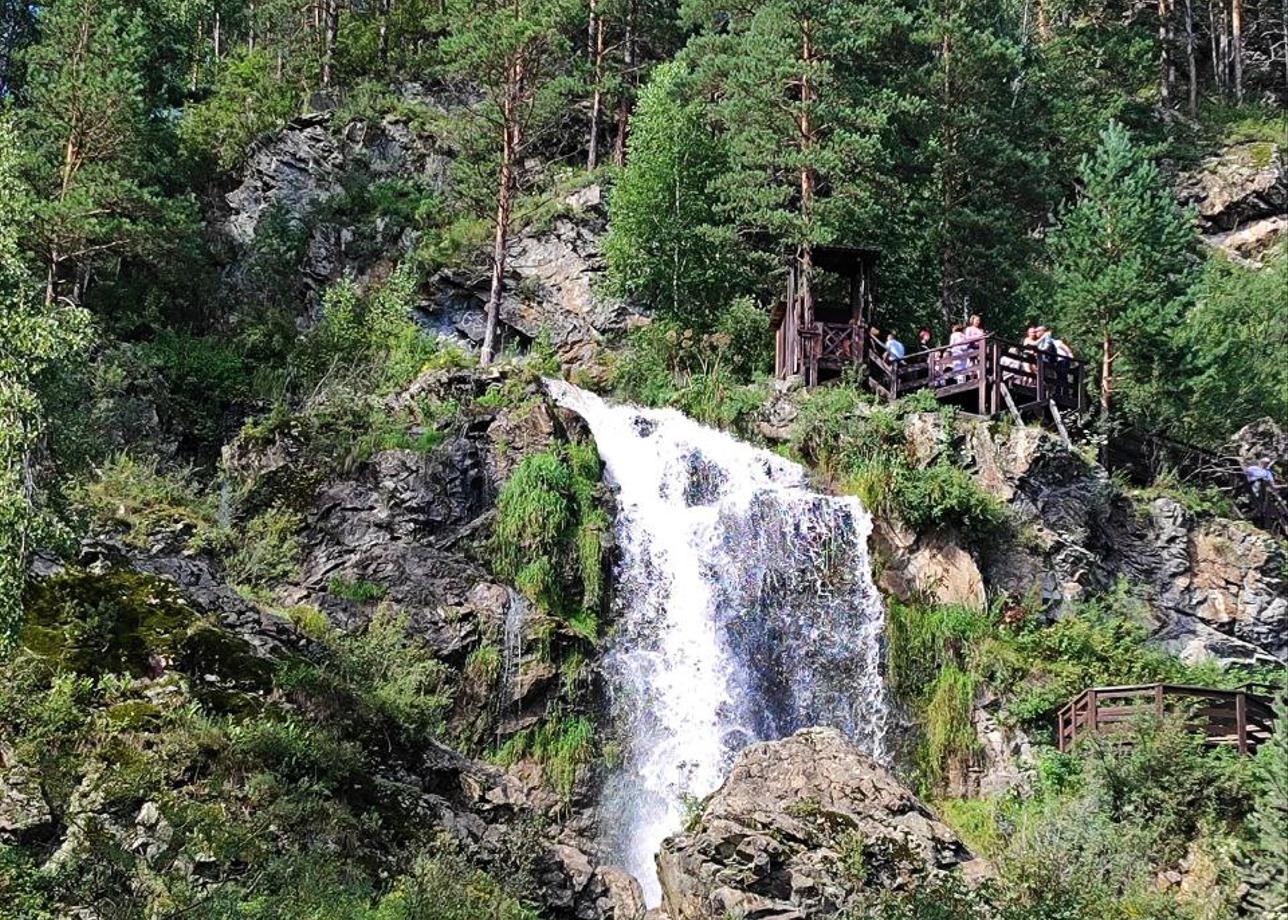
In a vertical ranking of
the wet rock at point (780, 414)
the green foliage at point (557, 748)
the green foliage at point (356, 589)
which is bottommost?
the green foliage at point (557, 748)

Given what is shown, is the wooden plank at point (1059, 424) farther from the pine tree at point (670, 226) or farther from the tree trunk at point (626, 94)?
the tree trunk at point (626, 94)

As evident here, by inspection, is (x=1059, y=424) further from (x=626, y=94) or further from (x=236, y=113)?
(x=236, y=113)

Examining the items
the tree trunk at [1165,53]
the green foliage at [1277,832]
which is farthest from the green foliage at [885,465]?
the tree trunk at [1165,53]

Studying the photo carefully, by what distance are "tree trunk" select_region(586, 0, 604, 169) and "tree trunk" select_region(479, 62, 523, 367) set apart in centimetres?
Answer: 432

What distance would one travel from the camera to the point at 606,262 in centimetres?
2761

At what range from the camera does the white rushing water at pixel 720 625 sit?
56.4 ft

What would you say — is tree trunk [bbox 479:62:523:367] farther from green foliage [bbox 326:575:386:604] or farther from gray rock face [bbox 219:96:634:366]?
green foliage [bbox 326:575:386:604]

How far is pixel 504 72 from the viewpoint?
2738 cm

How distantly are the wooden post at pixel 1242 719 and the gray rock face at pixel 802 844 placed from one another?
4752mm

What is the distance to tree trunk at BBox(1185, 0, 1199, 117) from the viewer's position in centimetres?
4238

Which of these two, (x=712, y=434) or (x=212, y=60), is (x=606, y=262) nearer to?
(x=712, y=434)

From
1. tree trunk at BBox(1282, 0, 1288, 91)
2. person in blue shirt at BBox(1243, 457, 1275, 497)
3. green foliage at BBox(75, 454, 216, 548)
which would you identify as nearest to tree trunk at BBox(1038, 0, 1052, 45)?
tree trunk at BBox(1282, 0, 1288, 91)

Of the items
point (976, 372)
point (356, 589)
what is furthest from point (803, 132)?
point (356, 589)

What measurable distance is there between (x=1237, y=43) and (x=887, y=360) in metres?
29.3
